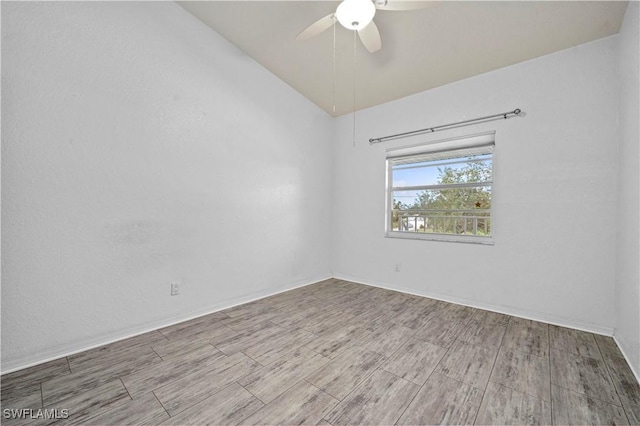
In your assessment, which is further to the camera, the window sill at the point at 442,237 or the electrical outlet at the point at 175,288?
the window sill at the point at 442,237

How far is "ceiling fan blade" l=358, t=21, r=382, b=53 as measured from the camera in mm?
2005

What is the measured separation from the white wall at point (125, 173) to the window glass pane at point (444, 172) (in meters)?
1.78

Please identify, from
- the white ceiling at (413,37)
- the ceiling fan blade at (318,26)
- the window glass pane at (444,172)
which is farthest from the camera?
the window glass pane at (444,172)

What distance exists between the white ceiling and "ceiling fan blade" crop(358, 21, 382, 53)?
0.41 meters

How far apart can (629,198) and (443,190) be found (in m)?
1.60

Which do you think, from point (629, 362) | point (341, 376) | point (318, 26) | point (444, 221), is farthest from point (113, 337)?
point (629, 362)

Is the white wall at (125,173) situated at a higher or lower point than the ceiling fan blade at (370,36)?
lower

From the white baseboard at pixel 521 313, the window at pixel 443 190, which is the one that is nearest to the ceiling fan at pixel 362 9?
the window at pixel 443 190

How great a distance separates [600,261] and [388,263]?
204cm

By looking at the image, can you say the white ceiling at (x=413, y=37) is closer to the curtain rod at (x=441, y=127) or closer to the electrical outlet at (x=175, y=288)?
the curtain rod at (x=441, y=127)

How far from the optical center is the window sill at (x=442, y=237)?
2.96m

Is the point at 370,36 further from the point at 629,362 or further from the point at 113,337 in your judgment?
the point at 113,337

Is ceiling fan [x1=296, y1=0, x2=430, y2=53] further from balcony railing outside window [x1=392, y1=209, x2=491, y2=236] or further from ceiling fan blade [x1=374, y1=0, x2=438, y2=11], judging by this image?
balcony railing outside window [x1=392, y1=209, x2=491, y2=236]

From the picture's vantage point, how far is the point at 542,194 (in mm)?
2578
